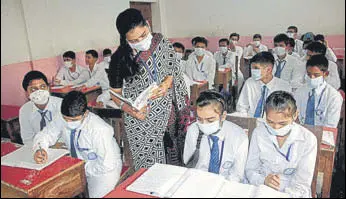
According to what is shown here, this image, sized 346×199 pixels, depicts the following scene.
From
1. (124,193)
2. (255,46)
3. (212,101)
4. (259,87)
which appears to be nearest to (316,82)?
(259,87)

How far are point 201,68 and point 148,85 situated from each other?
244 centimetres

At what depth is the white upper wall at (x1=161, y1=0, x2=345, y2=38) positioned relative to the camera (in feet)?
13.7

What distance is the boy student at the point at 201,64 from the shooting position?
359 centimetres

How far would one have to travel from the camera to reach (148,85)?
138 centimetres

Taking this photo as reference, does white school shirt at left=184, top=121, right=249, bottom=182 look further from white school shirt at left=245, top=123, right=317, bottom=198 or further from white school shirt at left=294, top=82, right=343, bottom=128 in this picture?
white school shirt at left=294, top=82, right=343, bottom=128

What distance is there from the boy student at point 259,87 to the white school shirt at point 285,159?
77 cm

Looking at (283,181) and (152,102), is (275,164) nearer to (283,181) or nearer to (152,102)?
(283,181)

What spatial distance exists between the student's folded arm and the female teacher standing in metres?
0.62

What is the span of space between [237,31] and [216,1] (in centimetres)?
66

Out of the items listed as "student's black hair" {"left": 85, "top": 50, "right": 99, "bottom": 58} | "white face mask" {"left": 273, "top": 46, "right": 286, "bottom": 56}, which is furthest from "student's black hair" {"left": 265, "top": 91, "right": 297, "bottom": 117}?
"student's black hair" {"left": 85, "top": 50, "right": 99, "bottom": 58}

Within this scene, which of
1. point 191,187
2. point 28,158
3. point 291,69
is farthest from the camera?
point 291,69

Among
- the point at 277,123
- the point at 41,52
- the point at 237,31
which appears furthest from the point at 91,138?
the point at 237,31

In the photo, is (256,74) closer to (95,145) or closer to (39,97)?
(95,145)

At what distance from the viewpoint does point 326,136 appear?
4.98 ft
